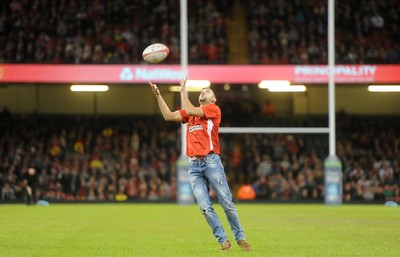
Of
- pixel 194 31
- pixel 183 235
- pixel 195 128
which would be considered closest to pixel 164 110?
pixel 195 128

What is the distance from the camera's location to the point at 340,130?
107 feet

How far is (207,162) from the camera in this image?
36.0ft

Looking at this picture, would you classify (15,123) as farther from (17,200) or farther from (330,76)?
(330,76)

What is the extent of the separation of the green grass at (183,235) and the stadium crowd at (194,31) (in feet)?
34.7

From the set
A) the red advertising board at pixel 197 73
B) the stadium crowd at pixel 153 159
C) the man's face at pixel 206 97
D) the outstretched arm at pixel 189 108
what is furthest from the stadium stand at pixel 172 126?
the outstretched arm at pixel 189 108

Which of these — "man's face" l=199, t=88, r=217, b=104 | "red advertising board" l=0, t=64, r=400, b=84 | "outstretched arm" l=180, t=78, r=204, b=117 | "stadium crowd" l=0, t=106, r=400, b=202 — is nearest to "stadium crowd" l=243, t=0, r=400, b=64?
"red advertising board" l=0, t=64, r=400, b=84

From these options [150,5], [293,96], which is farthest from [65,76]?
[293,96]

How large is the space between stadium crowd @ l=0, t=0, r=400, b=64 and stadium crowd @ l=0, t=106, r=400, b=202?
10.6 feet

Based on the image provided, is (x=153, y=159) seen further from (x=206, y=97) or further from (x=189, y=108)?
(x=189, y=108)

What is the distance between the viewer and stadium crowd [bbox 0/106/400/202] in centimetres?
2988

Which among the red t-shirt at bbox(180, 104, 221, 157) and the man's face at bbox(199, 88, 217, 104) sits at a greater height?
the man's face at bbox(199, 88, 217, 104)

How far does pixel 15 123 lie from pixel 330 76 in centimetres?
1237

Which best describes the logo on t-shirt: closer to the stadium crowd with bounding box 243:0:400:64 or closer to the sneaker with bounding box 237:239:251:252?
the sneaker with bounding box 237:239:251:252

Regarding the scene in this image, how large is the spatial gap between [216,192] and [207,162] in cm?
38
